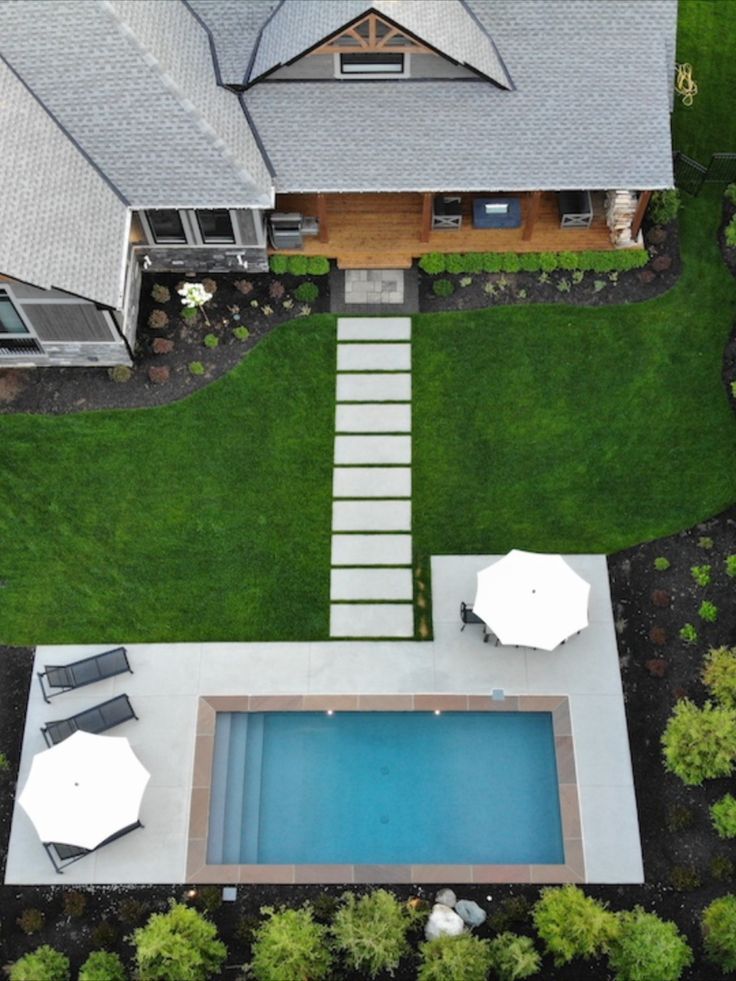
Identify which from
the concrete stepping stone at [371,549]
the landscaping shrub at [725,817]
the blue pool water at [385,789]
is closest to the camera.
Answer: the landscaping shrub at [725,817]

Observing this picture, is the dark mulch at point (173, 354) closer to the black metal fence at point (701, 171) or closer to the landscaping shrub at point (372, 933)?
the black metal fence at point (701, 171)

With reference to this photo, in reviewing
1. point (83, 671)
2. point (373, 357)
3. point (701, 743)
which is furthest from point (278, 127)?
point (701, 743)

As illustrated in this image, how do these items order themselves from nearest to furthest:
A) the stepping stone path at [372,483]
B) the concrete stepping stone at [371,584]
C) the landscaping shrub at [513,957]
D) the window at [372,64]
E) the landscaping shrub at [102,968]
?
1. the landscaping shrub at [513,957]
2. the landscaping shrub at [102,968]
3. the stepping stone path at [372,483]
4. the concrete stepping stone at [371,584]
5. the window at [372,64]

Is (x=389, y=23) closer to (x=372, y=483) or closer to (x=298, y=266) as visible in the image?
(x=298, y=266)

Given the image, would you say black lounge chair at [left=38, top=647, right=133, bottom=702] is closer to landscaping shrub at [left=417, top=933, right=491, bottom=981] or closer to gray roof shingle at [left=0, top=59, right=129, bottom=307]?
gray roof shingle at [left=0, top=59, right=129, bottom=307]

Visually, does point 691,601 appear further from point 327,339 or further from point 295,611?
point 327,339

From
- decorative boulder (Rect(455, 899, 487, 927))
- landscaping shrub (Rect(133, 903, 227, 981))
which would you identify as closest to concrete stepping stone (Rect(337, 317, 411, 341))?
decorative boulder (Rect(455, 899, 487, 927))

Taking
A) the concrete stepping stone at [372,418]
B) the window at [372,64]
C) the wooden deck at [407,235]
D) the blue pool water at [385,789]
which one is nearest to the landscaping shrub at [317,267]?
the wooden deck at [407,235]
